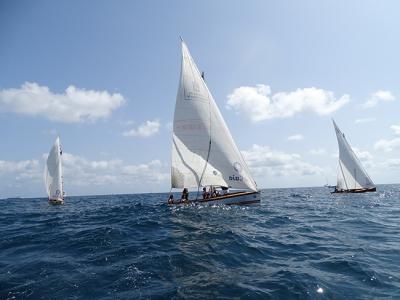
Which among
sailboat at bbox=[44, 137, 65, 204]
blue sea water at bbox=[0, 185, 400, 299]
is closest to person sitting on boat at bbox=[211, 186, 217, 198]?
blue sea water at bbox=[0, 185, 400, 299]

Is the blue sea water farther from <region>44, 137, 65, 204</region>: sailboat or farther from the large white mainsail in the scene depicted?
<region>44, 137, 65, 204</region>: sailboat

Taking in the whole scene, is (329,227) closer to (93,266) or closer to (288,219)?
(288,219)

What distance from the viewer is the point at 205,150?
105ft

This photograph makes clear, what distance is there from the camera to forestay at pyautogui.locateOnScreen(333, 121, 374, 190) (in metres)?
62.8

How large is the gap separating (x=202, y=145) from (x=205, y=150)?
612mm

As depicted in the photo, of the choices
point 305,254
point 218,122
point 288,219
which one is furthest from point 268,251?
point 218,122

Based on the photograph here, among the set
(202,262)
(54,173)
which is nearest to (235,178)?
(202,262)

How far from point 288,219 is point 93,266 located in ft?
54.7

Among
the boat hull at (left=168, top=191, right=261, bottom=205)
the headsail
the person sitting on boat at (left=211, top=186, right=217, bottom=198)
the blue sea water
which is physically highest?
the headsail

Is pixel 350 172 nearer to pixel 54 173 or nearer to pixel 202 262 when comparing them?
pixel 54 173

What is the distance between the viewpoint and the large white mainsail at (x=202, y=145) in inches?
1252

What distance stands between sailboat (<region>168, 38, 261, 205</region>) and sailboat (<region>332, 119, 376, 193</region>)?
38.7 meters

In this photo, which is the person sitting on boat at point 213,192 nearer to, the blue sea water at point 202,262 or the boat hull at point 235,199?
the boat hull at point 235,199

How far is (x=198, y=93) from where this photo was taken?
32.3 meters
